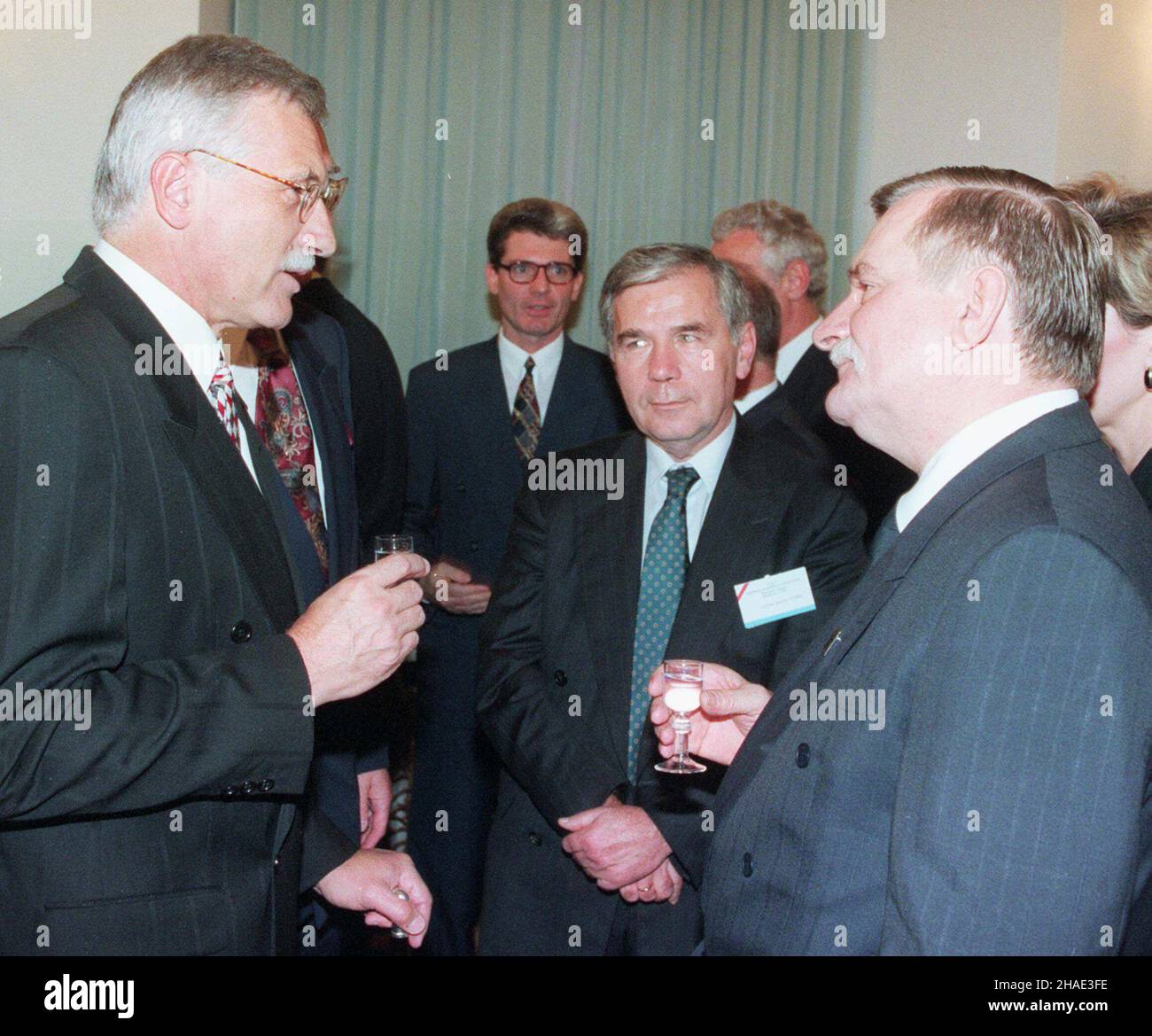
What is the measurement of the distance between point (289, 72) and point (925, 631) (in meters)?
1.31

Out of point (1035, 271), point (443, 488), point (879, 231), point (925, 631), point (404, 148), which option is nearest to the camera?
point (925, 631)

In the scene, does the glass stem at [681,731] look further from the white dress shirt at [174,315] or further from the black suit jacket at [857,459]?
the black suit jacket at [857,459]

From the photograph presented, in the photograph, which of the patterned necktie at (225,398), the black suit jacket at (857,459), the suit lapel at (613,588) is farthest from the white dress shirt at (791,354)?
the patterned necktie at (225,398)

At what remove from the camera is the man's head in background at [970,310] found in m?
1.50

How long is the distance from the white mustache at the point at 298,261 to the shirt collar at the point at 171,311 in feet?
0.61

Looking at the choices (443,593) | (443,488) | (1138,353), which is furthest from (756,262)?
(1138,353)

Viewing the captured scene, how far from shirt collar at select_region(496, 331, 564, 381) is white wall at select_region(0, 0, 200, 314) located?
1.44 metres

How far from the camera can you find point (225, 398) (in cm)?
181

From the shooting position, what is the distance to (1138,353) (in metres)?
2.25

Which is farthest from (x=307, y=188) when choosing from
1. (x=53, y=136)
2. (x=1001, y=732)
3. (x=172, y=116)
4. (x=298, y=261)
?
(x=53, y=136)

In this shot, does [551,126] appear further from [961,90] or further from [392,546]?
[392,546]

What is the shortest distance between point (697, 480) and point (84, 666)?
4.92ft
